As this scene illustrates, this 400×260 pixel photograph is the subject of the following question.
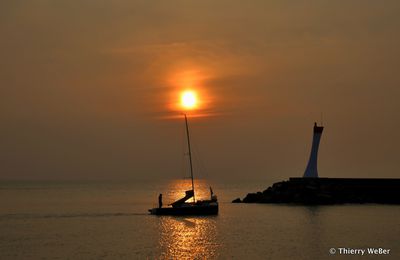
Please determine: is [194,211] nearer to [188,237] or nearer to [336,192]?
[188,237]

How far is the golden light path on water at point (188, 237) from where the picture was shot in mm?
40922

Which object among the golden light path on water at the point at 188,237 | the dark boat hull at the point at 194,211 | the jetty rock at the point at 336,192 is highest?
the jetty rock at the point at 336,192

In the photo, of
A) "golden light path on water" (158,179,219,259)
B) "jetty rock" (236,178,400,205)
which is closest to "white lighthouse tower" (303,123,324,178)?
"jetty rock" (236,178,400,205)

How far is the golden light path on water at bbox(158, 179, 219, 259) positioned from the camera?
4092cm

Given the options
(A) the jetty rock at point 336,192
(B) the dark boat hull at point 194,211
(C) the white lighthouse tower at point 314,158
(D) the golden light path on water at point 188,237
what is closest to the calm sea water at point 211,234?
(D) the golden light path on water at point 188,237

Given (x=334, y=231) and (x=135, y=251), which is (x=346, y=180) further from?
(x=135, y=251)

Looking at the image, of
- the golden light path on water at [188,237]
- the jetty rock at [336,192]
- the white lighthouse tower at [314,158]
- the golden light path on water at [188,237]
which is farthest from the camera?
the white lighthouse tower at [314,158]

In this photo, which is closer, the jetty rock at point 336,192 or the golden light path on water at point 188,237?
the golden light path on water at point 188,237

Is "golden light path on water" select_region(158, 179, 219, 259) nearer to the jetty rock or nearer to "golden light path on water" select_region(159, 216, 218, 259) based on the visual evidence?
"golden light path on water" select_region(159, 216, 218, 259)

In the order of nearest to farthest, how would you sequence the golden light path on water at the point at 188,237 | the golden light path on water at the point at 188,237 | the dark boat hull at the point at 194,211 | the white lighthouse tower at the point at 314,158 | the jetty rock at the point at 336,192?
the golden light path on water at the point at 188,237
the golden light path on water at the point at 188,237
the dark boat hull at the point at 194,211
the jetty rock at the point at 336,192
the white lighthouse tower at the point at 314,158

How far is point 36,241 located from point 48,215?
2694cm

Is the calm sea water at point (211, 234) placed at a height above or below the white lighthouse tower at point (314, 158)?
below

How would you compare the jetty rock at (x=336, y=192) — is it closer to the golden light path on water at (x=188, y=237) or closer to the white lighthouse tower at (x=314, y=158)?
the white lighthouse tower at (x=314, y=158)

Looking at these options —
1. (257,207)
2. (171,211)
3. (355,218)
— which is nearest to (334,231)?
(355,218)
